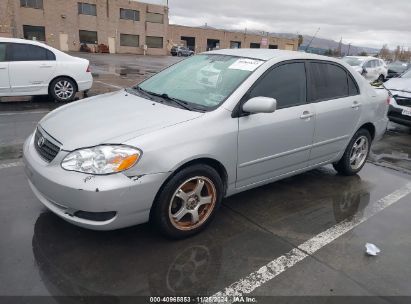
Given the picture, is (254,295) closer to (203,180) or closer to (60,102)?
(203,180)

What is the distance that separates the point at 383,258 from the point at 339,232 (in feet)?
1.59

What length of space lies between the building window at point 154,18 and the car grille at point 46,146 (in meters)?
52.0

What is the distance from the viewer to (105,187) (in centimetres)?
267

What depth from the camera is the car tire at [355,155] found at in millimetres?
4875

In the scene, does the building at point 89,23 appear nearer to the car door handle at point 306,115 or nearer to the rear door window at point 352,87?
the rear door window at point 352,87

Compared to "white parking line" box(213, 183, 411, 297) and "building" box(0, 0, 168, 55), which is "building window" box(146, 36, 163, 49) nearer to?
"building" box(0, 0, 168, 55)

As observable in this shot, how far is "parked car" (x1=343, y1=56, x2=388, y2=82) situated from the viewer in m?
18.1

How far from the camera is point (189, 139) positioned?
3006 mm

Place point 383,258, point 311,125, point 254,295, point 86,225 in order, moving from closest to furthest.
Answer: point 254,295 → point 86,225 → point 383,258 → point 311,125

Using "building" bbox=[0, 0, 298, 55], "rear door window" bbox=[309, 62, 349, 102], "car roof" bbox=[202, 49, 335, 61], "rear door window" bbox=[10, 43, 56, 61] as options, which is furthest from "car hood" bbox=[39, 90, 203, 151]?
"building" bbox=[0, 0, 298, 55]

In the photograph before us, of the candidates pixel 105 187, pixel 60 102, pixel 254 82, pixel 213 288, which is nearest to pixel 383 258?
pixel 213 288

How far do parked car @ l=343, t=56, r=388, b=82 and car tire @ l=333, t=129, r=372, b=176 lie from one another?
14.0 meters

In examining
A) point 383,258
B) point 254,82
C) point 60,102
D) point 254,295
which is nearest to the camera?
point 254,295

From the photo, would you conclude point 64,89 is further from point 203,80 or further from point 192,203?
point 192,203
